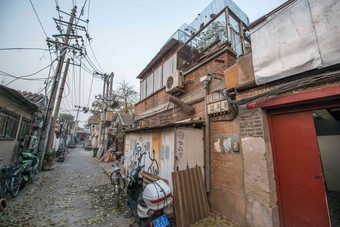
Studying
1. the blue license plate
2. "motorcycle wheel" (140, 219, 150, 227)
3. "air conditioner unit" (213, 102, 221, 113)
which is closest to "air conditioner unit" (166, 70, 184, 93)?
"air conditioner unit" (213, 102, 221, 113)

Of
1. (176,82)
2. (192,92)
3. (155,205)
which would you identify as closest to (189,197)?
(155,205)

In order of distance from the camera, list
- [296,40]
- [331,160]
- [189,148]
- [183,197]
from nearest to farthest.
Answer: [296,40] → [183,197] → [189,148] → [331,160]

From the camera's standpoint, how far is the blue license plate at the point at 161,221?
2.83 metres

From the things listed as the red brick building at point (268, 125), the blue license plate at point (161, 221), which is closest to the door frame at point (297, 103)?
the red brick building at point (268, 125)

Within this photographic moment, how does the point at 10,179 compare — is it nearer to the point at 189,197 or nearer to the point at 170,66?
the point at 189,197

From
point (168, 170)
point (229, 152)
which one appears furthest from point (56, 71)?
point (229, 152)

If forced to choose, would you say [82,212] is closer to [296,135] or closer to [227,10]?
[296,135]

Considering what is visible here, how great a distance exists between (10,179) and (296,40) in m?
9.27

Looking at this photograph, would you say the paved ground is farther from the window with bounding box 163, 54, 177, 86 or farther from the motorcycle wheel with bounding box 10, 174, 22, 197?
the window with bounding box 163, 54, 177, 86

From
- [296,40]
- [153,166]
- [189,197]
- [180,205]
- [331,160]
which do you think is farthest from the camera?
[331,160]

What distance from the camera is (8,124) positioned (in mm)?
6121

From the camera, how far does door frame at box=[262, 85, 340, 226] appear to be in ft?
7.89

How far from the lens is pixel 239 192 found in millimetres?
3428

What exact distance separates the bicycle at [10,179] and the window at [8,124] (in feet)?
6.53
